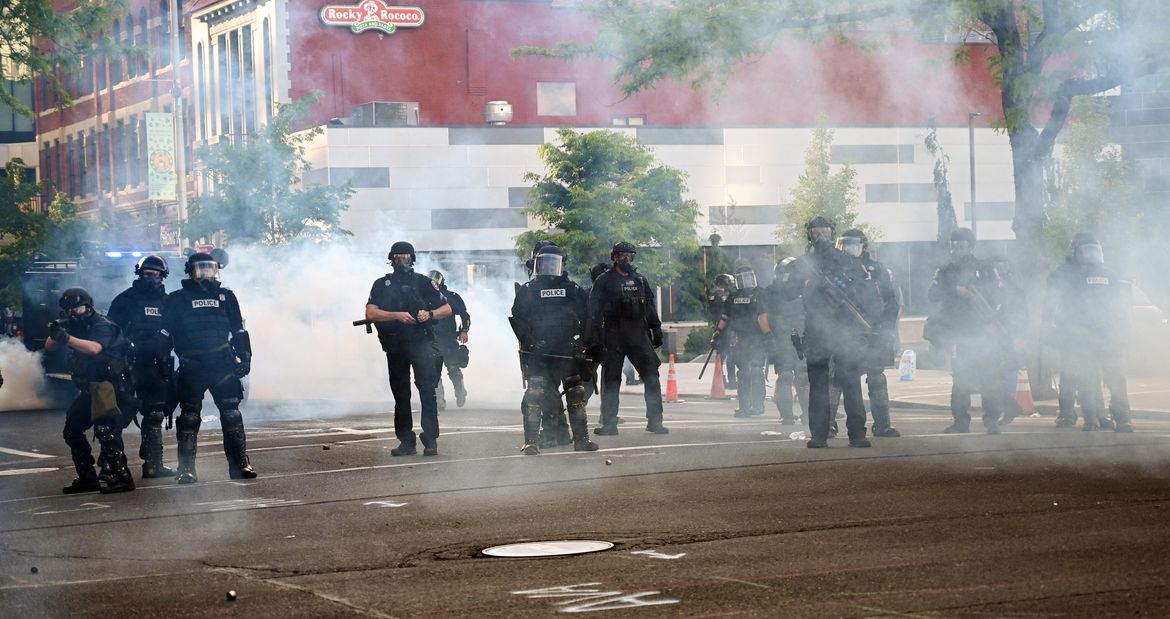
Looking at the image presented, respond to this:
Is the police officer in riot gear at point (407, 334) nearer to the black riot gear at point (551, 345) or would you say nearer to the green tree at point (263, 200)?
A: the black riot gear at point (551, 345)

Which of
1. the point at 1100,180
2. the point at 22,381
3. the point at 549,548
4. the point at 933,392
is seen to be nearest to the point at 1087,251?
the point at 1100,180

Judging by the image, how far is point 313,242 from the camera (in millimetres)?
31109

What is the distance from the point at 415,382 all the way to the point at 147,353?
235cm

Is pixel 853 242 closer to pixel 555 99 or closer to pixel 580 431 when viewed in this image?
pixel 580 431

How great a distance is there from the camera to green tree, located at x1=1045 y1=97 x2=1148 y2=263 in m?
19.5

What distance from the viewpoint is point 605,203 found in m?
42.3

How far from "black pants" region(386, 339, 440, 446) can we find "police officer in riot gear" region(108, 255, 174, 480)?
201cm

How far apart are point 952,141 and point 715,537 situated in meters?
41.3

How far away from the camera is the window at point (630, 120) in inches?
1913

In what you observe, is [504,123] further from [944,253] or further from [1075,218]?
[1075,218]

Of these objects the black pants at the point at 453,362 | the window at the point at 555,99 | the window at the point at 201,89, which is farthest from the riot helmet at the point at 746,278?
the window at the point at 555,99

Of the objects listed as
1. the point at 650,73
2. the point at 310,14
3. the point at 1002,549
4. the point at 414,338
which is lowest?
the point at 1002,549

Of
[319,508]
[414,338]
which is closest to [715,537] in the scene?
[319,508]

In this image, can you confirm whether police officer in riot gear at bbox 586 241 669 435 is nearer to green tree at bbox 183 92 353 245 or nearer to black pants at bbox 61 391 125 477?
black pants at bbox 61 391 125 477
